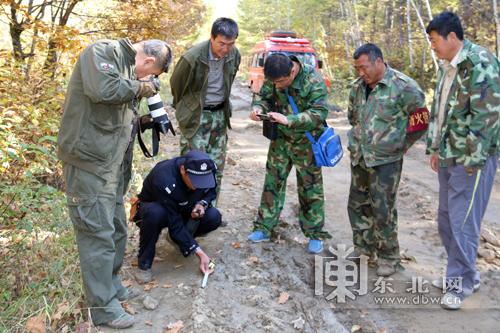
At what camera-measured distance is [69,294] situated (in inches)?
139

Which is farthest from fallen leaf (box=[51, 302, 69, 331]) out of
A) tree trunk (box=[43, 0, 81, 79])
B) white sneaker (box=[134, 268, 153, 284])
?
tree trunk (box=[43, 0, 81, 79])

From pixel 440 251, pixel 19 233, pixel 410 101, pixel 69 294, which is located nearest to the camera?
pixel 69 294

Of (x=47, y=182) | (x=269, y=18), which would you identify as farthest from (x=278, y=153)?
(x=269, y=18)

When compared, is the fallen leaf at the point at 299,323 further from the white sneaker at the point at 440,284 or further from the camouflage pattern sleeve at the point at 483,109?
the camouflage pattern sleeve at the point at 483,109

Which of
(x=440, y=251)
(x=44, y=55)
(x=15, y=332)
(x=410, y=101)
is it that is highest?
(x=44, y=55)

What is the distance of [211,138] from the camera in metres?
5.00

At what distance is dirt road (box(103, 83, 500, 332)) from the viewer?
355cm

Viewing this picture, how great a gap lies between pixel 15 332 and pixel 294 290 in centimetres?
217

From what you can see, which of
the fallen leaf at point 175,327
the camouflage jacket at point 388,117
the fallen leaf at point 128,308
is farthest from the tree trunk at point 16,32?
the camouflage jacket at point 388,117

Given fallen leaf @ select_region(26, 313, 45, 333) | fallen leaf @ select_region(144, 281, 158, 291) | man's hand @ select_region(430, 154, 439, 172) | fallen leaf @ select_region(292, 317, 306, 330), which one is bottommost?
fallen leaf @ select_region(292, 317, 306, 330)

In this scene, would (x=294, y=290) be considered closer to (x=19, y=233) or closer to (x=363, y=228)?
(x=363, y=228)

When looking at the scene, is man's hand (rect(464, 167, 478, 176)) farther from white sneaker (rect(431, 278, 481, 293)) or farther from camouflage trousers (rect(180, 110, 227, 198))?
camouflage trousers (rect(180, 110, 227, 198))

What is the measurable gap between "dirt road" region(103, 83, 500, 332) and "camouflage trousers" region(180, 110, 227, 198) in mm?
854

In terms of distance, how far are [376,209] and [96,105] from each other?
266 cm
